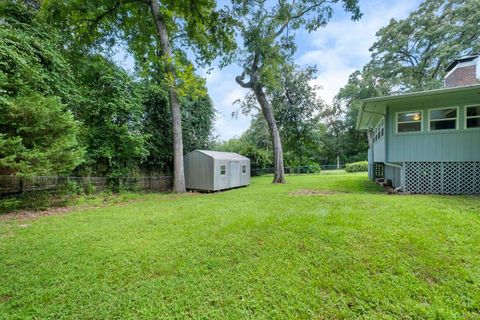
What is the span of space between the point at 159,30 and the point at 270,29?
6.24 meters

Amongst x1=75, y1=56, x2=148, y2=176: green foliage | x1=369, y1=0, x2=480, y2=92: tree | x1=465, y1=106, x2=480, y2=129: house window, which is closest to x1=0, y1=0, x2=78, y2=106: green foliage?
x1=75, y1=56, x2=148, y2=176: green foliage

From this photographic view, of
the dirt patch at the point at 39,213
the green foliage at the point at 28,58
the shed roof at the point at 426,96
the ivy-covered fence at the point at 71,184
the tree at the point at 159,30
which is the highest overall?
the tree at the point at 159,30

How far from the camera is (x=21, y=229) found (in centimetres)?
422

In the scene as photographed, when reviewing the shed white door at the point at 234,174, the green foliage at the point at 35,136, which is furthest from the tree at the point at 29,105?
the shed white door at the point at 234,174

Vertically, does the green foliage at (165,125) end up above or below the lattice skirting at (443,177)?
above

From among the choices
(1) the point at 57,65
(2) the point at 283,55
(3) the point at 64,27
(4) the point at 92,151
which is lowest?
(4) the point at 92,151

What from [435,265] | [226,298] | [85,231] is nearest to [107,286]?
[226,298]

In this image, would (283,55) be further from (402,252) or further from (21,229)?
(21,229)

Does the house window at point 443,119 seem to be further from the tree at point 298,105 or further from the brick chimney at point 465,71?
the tree at point 298,105

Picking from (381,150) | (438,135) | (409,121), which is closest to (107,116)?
(409,121)

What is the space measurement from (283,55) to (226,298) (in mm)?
13579

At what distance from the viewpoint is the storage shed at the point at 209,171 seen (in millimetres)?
9977

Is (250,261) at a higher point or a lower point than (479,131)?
lower

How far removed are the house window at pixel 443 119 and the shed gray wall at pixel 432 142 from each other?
0.46ft
